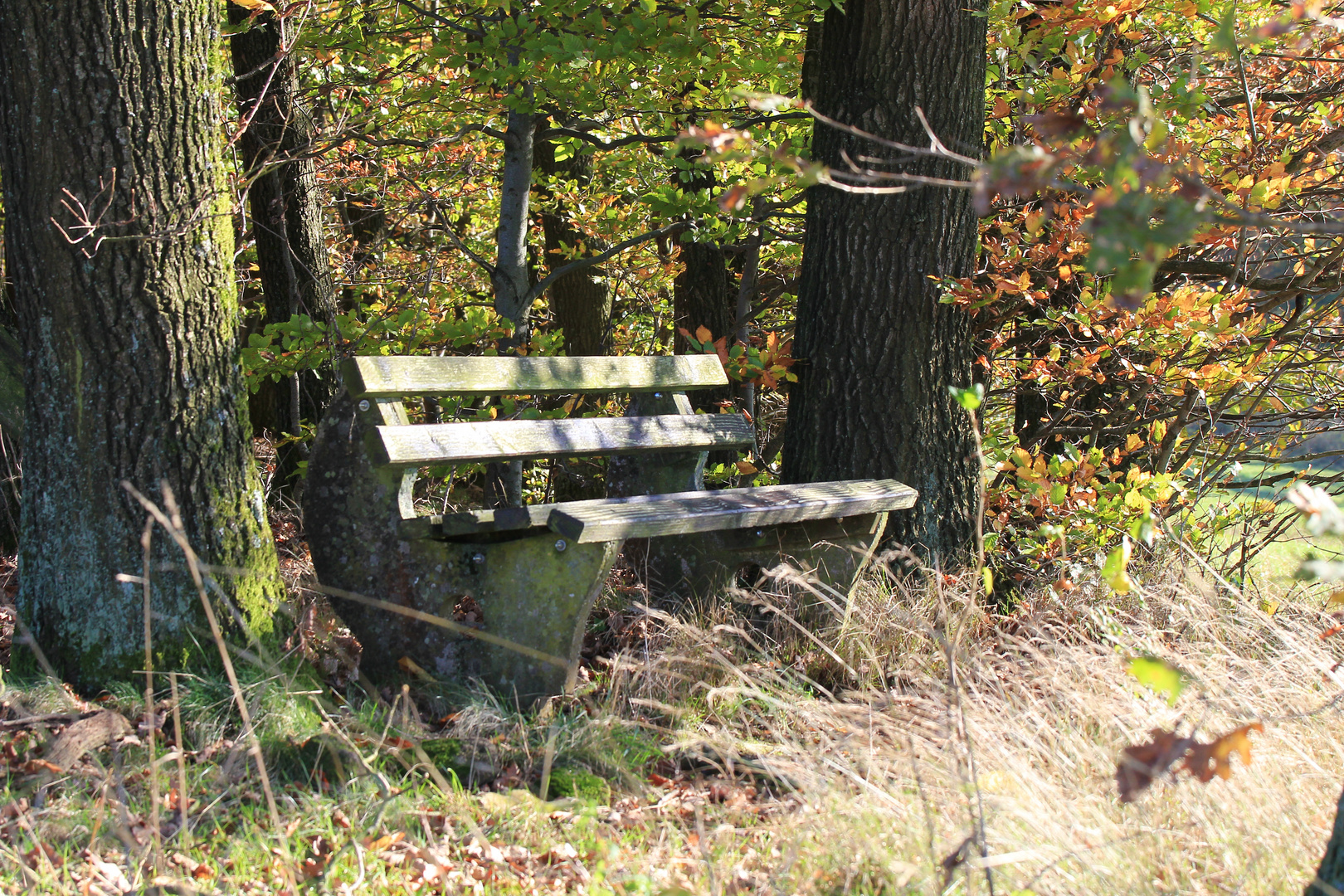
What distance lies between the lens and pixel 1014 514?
4.79 m

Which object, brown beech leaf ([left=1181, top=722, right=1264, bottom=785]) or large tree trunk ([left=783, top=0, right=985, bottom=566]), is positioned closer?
brown beech leaf ([left=1181, top=722, right=1264, bottom=785])

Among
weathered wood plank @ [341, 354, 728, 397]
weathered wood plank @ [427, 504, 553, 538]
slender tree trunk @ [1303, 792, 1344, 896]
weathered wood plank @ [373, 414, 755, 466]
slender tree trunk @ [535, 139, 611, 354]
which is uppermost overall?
slender tree trunk @ [535, 139, 611, 354]

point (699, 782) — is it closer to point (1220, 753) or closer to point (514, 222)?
point (1220, 753)

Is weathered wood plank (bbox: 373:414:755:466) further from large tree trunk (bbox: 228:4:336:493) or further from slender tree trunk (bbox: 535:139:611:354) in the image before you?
slender tree trunk (bbox: 535:139:611:354)

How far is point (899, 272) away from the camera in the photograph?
4375mm

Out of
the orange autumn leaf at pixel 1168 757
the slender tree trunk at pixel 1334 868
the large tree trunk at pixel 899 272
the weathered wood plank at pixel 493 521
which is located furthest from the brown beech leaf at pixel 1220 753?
the large tree trunk at pixel 899 272

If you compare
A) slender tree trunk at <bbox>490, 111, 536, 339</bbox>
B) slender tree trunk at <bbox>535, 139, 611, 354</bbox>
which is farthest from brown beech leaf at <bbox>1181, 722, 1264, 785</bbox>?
slender tree trunk at <bbox>535, 139, 611, 354</bbox>

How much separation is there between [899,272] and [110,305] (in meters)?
2.87

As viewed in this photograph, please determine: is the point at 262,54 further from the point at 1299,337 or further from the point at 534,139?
the point at 1299,337

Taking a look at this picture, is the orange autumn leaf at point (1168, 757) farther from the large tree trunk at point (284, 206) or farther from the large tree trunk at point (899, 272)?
the large tree trunk at point (284, 206)

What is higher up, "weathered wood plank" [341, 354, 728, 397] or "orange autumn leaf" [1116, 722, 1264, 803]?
"weathered wood plank" [341, 354, 728, 397]

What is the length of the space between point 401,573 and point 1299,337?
4.20 m

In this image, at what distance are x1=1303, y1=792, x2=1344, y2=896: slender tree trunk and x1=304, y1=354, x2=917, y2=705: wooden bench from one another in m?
1.87

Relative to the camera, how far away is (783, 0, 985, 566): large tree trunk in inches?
170
